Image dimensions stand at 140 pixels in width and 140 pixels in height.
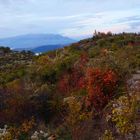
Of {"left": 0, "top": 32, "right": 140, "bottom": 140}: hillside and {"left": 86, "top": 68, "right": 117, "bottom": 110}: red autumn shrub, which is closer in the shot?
{"left": 0, "top": 32, "right": 140, "bottom": 140}: hillside

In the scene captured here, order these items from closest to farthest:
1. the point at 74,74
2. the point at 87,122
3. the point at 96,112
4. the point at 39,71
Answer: the point at 87,122, the point at 96,112, the point at 74,74, the point at 39,71

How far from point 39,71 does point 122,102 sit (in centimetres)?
1186

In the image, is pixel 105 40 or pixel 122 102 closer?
pixel 122 102

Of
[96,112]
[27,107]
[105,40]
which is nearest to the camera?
[96,112]

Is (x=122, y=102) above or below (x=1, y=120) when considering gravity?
above

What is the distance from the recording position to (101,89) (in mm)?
15391

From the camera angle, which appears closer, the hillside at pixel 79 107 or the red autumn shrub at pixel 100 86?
the hillside at pixel 79 107

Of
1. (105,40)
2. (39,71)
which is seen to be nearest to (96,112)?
(39,71)

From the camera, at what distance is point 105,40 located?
3766 cm

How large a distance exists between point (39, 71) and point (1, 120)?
7.71 meters

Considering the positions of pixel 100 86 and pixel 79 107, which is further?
pixel 100 86

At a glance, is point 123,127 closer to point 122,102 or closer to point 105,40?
point 122,102

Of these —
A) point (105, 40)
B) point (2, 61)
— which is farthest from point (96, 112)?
point (2, 61)

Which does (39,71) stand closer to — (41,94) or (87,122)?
(41,94)
